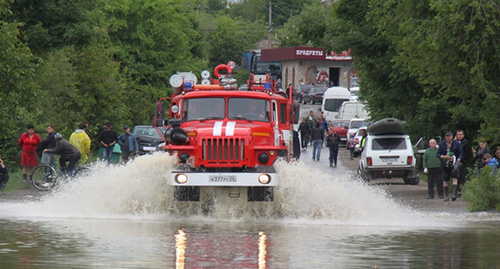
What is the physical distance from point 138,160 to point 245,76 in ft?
251

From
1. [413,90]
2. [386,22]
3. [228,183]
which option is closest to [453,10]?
[386,22]

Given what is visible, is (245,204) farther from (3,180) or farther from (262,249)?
(3,180)

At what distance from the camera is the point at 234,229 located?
16.0 metres

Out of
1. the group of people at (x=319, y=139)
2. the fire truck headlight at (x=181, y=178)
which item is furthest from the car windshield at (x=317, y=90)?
the fire truck headlight at (x=181, y=178)

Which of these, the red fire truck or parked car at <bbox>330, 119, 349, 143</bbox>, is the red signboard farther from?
the red fire truck

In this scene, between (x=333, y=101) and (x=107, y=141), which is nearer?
(x=107, y=141)

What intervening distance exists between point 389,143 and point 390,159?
828mm

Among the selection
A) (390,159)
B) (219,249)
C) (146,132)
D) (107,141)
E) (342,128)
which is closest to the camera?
(219,249)

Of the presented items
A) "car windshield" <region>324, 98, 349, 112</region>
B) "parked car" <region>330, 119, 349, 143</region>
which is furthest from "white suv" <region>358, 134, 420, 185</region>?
"car windshield" <region>324, 98, 349, 112</region>

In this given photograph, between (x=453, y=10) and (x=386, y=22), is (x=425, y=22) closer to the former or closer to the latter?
(x=453, y=10)

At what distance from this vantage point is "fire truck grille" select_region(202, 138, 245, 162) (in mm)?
17750

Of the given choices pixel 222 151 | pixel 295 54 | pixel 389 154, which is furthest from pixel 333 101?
pixel 222 151

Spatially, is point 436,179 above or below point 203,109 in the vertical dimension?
below

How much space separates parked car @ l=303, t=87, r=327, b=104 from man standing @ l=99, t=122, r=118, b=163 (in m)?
59.1
